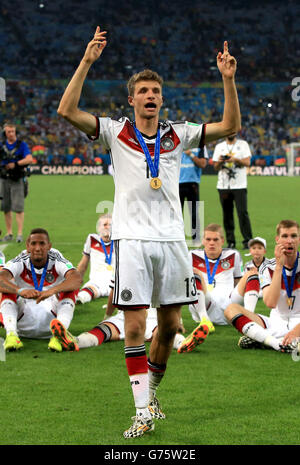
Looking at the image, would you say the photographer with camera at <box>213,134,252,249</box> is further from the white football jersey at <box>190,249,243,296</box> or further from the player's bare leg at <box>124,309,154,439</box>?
the player's bare leg at <box>124,309,154,439</box>

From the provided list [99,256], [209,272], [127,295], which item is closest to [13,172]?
A: [99,256]

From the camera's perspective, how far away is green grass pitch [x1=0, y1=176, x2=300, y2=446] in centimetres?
403

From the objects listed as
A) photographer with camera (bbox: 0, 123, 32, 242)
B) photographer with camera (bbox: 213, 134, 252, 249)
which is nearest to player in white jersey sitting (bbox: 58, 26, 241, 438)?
photographer with camera (bbox: 213, 134, 252, 249)

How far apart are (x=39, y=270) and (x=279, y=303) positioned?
2158 mm

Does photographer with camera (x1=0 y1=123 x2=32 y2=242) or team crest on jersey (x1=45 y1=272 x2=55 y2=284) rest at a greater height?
photographer with camera (x1=0 y1=123 x2=32 y2=242)

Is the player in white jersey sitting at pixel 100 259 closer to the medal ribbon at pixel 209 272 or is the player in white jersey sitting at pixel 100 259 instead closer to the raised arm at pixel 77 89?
the medal ribbon at pixel 209 272

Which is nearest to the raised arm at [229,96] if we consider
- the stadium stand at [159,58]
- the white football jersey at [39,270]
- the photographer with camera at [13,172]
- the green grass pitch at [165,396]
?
the green grass pitch at [165,396]

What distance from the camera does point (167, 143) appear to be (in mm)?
4309

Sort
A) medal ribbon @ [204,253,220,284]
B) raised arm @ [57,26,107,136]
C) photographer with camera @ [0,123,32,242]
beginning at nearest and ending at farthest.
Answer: raised arm @ [57,26,107,136]
medal ribbon @ [204,253,220,284]
photographer with camera @ [0,123,32,242]

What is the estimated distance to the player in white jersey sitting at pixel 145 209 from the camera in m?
4.12

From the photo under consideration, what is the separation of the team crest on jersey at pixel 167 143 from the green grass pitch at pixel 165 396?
1.62 meters

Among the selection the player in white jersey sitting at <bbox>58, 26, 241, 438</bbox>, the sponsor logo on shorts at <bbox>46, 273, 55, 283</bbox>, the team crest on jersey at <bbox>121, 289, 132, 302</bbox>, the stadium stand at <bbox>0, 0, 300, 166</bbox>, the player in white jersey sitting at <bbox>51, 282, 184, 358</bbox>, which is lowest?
→ the player in white jersey sitting at <bbox>51, 282, 184, 358</bbox>

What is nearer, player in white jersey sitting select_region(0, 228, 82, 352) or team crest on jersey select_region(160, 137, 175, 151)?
team crest on jersey select_region(160, 137, 175, 151)
